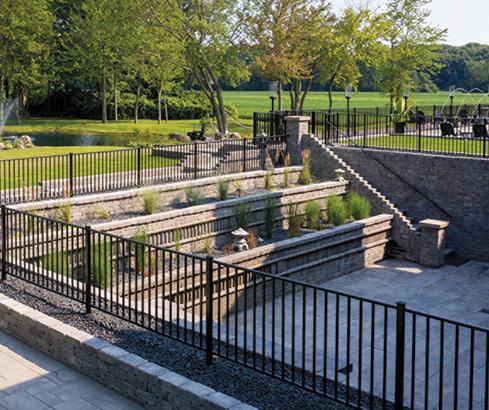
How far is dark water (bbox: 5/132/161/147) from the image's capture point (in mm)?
36906

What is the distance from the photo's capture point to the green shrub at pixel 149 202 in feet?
52.2

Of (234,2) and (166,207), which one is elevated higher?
(234,2)

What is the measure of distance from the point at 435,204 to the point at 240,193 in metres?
5.68

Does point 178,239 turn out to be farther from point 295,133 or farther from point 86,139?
point 86,139

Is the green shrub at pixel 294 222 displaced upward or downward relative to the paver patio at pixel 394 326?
upward

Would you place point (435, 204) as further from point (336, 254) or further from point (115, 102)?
point (115, 102)

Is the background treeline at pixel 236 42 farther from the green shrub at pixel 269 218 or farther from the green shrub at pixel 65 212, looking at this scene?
the green shrub at pixel 65 212

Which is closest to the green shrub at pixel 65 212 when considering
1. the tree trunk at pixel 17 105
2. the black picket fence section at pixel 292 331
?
the black picket fence section at pixel 292 331

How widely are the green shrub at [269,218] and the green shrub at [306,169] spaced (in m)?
3.35

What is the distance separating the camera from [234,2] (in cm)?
3428

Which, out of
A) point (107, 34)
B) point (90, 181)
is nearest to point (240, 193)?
point (90, 181)

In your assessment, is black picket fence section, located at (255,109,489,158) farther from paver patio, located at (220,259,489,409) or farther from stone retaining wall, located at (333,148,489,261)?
paver patio, located at (220,259,489,409)

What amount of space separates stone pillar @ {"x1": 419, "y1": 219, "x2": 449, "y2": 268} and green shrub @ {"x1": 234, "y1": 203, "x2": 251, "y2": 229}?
15.5 ft

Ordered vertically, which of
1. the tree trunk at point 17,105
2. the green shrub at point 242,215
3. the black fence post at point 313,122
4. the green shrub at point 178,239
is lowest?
the green shrub at point 178,239
